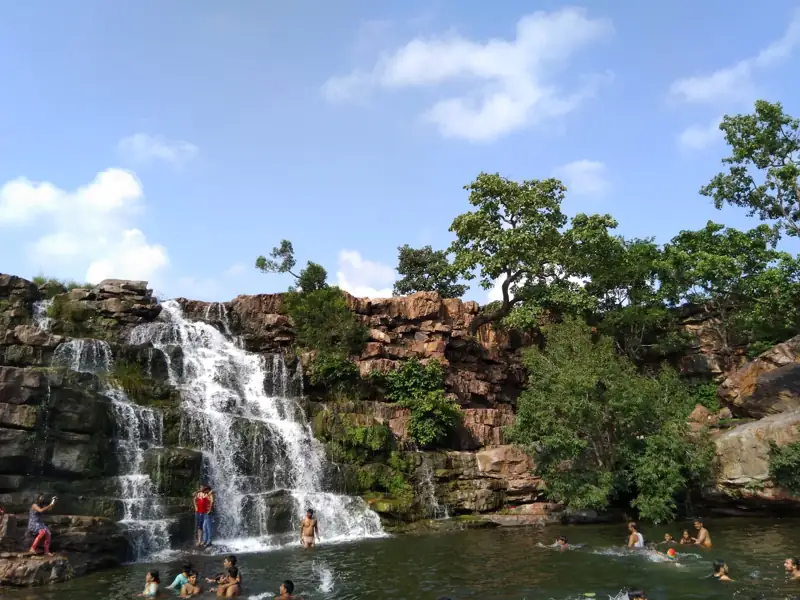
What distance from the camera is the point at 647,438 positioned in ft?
85.3

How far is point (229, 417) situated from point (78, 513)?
7.52 meters

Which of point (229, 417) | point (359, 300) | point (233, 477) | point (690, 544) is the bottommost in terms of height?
point (690, 544)

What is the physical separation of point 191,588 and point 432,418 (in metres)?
18.2

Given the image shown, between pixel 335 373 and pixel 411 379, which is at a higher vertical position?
pixel 335 373

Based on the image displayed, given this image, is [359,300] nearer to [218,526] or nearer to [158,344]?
[158,344]

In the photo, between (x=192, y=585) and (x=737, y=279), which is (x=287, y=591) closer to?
(x=192, y=585)

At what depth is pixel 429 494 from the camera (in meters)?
27.8

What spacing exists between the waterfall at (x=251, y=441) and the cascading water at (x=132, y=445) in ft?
5.29

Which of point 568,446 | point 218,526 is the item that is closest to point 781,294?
point 568,446

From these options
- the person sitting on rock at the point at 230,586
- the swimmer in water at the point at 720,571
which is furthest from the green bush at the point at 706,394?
the person sitting on rock at the point at 230,586

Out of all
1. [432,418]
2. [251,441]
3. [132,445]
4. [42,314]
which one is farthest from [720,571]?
[42,314]

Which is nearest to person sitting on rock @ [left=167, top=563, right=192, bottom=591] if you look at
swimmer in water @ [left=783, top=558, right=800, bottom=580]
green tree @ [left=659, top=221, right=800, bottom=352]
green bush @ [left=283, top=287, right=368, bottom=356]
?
swimmer in water @ [left=783, top=558, right=800, bottom=580]

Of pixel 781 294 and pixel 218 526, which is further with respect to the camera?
pixel 781 294

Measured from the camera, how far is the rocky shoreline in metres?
20.5
